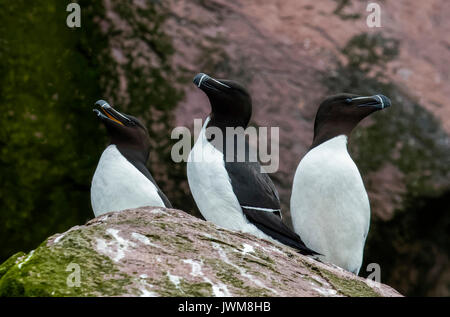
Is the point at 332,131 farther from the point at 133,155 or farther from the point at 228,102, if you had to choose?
the point at 133,155

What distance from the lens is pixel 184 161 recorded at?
793cm

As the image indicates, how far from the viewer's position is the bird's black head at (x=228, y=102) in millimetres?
5758

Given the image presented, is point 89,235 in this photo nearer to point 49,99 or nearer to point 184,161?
point 184,161

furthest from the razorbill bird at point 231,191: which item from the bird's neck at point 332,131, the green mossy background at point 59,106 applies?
the green mossy background at point 59,106

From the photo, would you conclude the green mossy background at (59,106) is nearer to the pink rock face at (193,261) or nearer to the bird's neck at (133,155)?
the bird's neck at (133,155)

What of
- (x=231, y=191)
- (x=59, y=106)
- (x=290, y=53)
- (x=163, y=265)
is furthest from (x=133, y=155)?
(x=290, y=53)

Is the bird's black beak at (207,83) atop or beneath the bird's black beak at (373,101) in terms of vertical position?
atop

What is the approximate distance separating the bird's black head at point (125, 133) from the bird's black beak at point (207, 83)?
0.81 metres

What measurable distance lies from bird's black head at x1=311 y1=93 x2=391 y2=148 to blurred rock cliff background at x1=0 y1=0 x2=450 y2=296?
6.36 feet

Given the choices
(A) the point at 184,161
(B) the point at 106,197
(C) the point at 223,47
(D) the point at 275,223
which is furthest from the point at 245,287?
(C) the point at 223,47

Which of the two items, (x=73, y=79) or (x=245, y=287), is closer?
(x=245, y=287)

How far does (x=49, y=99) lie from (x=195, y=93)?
1.54 m

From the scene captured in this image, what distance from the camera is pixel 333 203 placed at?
5480 millimetres

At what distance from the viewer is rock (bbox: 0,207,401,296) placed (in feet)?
12.3
